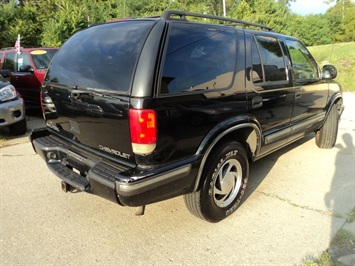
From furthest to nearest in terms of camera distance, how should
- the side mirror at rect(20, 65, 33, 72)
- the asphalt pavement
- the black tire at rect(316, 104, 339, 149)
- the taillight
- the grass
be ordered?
the grass < the side mirror at rect(20, 65, 33, 72) < the black tire at rect(316, 104, 339, 149) < the asphalt pavement < the taillight

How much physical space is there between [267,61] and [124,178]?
2191 mm

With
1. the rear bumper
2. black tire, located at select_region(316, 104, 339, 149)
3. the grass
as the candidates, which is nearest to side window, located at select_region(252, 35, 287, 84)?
the rear bumper

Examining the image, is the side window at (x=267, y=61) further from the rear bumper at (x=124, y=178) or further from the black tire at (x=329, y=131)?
the black tire at (x=329, y=131)

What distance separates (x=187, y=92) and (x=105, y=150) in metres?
0.85

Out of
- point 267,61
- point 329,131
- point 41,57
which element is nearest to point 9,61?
point 41,57

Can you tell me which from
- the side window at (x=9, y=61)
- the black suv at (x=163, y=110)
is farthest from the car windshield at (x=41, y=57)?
the black suv at (x=163, y=110)

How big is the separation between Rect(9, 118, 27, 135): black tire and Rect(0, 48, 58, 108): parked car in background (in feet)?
5.02

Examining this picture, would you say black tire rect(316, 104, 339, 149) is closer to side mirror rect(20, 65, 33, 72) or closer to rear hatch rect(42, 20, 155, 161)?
rear hatch rect(42, 20, 155, 161)

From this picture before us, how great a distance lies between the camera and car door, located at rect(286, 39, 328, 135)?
13.1 feet

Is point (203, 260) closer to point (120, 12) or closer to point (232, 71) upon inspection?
point (232, 71)

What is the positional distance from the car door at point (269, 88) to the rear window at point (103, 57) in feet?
4.07

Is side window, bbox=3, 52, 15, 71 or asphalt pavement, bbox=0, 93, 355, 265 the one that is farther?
side window, bbox=3, 52, 15, 71


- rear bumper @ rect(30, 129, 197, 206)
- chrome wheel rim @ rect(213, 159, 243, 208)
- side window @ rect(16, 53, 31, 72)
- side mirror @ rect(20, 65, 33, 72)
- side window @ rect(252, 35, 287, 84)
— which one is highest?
side window @ rect(252, 35, 287, 84)

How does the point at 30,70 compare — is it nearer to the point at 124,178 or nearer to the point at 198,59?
the point at 198,59
